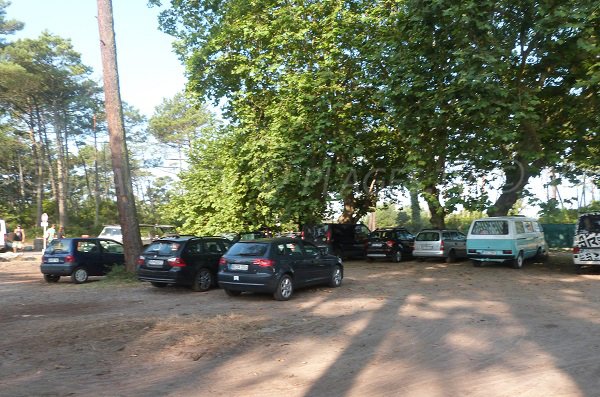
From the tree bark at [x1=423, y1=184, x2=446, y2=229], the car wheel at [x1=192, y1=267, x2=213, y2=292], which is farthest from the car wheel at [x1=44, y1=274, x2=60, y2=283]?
the tree bark at [x1=423, y1=184, x2=446, y2=229]

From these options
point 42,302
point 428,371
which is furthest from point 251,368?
point 42,302

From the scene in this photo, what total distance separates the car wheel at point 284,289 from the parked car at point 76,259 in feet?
25.3

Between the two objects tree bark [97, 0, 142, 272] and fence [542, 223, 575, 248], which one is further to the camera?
fence [542, 223, 575, 248]

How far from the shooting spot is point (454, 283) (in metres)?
14.0

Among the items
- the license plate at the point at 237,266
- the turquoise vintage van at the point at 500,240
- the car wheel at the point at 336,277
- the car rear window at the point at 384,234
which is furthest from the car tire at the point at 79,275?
the turquoise vintage van at the point at 500,240

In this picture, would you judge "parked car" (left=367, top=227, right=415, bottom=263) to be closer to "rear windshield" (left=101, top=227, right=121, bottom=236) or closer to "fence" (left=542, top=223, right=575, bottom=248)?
"fence" (left=542, top=223, right=575, bottom=248)

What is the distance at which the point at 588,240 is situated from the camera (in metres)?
15.1

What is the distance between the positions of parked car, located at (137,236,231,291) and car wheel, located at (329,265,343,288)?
128 inches

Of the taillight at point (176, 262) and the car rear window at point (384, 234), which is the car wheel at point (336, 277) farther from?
the car rear window at point (384, 234)

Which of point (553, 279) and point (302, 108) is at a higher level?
point (302, 108)

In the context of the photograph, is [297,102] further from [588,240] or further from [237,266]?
[588,240]

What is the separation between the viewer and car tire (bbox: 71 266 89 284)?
1508 centimetres

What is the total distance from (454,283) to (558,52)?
335 inches

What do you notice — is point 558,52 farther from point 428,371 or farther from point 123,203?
point 123,203
